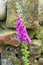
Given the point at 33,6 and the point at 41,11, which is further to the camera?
the point at 41,11

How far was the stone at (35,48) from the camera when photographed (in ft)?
7.08

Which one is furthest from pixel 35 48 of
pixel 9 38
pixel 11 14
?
pixel 11 14

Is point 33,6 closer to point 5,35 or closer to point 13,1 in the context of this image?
point 13,1

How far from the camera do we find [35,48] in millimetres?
2170

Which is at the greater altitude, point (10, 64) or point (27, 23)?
point (27, 23)

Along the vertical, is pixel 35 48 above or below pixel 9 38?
below

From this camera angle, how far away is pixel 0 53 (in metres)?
2.18

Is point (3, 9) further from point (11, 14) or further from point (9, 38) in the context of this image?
point (9, 38)

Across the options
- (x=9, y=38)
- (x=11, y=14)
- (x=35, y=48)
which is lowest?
(x=35, y=48)

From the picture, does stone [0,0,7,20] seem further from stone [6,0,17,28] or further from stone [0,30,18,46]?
stone [0,30,18,46]

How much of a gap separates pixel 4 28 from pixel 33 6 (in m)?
0.33

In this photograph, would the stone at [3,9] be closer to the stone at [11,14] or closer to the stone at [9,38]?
the stone at [11,14]

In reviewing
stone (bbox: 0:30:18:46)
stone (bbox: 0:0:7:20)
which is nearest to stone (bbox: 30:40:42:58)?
stone (bbox: 0:30:18:46)

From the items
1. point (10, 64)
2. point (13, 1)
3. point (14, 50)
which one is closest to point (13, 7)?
point (13, 1)
